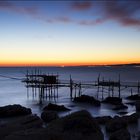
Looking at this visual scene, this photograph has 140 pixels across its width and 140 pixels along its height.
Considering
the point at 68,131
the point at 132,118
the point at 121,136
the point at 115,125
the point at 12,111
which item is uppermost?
the point at 68,131

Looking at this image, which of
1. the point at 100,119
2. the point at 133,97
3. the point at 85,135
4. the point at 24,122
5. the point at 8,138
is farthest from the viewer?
the point at 133,97

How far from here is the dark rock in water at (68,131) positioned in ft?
40.8

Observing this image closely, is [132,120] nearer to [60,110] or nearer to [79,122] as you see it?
[60,110]

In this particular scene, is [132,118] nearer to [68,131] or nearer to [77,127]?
[77,127]

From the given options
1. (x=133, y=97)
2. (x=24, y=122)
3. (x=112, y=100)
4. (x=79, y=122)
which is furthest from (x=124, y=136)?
(x=133, y=97)

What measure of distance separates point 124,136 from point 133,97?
3647 centimetres

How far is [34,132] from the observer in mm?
12664

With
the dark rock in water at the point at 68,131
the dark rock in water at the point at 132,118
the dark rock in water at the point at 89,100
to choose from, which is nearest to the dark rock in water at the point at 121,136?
the dark rock in water at the point at 132,118

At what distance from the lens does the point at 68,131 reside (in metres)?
13.3

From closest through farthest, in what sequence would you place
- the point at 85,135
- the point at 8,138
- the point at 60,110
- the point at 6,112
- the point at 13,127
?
1. the point at 8,138
2. the point at 85,135
3. the point at 13,127
4. the point at 6,112
5. the point at 60,110

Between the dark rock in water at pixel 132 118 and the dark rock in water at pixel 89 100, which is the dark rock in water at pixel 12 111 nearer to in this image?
the dark rock in water at pixel 132 118

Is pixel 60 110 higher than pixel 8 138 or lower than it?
lower

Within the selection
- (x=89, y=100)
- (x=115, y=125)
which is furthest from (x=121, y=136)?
(x=89, y=100)

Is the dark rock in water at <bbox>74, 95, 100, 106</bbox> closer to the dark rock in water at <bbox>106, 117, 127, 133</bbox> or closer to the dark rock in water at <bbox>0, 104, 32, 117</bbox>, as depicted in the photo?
the dark rock in water at <bbox>0, 104, 32, 117</bbox>
